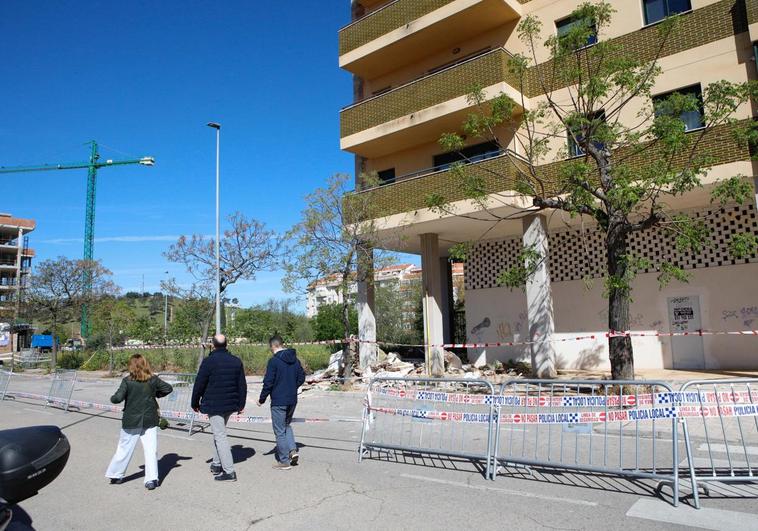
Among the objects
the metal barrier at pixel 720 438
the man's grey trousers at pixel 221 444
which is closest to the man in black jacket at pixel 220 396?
the man's grey trousers at pixel 221 444

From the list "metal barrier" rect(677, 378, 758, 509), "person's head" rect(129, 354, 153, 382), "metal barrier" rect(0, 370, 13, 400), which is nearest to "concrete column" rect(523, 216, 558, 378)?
"metal barrier" rect(677, 378, 758, 509)

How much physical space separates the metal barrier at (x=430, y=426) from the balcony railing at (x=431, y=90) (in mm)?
9423

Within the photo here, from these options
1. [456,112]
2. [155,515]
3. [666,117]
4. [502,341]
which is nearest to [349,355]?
[502,341]

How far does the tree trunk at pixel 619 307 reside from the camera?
1103cm

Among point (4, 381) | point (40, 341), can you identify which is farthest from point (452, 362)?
point (40, 341)

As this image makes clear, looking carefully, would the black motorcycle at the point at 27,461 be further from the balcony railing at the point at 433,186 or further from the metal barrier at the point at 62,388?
the balcony railing at the point at 433,186

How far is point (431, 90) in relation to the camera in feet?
57.5

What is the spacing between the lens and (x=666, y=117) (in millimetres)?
10984

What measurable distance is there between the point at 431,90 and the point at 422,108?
2.03ft

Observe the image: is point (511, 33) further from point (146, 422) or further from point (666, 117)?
point (146, 422)

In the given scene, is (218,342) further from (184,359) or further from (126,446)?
(184,359)

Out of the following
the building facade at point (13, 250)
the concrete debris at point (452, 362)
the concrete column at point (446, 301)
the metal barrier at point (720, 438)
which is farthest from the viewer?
the building facade at point (13, 250)

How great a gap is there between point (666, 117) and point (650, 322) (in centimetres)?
758

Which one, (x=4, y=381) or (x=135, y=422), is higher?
(x=135, y=422)
